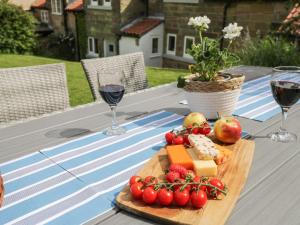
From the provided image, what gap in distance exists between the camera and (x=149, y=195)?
3.39 feet

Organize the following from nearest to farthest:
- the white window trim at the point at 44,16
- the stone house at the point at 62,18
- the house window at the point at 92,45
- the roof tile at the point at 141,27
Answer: the roof tile at the point at 141,27 → the house window at the point at 92,45 → the stone house at the point at 62,18 → the white window trim at the point at 44,16

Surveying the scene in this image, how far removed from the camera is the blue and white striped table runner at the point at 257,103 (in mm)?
2037

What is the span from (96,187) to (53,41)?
18841 mm

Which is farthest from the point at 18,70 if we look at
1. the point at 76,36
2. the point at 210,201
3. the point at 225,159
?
the point at 76,36

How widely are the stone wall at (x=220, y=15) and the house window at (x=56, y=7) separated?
322 inches

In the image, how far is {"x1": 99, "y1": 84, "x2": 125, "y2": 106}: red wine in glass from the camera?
1.67 meters

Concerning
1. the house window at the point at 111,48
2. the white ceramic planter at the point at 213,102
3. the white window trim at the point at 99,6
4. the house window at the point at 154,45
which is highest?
the white window trim at the point at 99,6

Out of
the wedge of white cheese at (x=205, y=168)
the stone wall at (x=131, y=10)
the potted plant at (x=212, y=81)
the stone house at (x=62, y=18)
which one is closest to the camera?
the wedge of white cheese at (x=205, y=168)

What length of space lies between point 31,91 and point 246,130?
65.5 inches

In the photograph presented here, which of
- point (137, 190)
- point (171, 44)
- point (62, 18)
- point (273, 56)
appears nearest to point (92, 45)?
point (62, 18)

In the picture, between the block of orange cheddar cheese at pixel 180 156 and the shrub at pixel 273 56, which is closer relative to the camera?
the block of orange cheddar cheese at pixel 180 156

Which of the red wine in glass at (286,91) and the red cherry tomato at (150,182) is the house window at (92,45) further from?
the red cherry tomato at (150,182)

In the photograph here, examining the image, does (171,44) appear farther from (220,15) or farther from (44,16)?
(44,16)

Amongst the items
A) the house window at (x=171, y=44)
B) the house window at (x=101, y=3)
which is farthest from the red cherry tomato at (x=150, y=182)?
the house window at (x=101, y=3)
